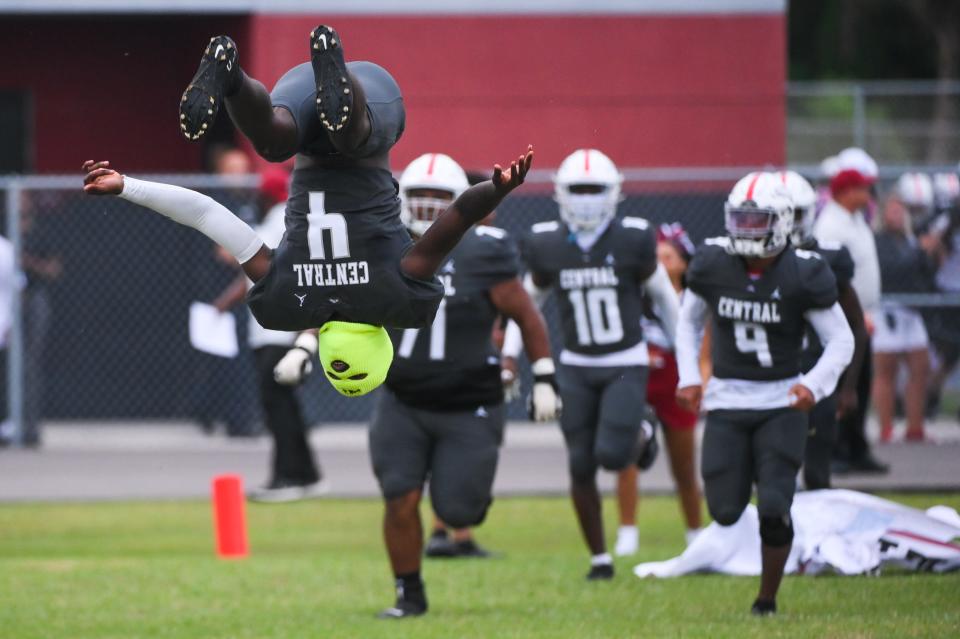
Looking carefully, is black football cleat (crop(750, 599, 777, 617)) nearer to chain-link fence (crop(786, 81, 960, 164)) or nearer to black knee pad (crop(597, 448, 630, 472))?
black knee pad (crop(597, 448, 630, 472))

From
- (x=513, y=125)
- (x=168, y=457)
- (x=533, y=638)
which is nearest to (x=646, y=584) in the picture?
(x=533, y=638)

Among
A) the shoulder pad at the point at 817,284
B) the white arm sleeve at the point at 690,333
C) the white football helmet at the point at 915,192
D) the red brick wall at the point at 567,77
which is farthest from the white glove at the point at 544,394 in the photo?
the white football helmet at the point at 915,192

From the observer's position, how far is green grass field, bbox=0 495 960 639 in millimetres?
7988

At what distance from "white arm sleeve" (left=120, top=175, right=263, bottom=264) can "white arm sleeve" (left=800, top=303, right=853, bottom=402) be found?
279cm

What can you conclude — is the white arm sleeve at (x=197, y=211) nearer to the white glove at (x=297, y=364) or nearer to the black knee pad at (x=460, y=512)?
the white glove at (x=297, y=364)

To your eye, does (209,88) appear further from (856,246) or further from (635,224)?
(856,246)

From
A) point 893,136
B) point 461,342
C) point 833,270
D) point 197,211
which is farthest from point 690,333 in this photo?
point 893,136

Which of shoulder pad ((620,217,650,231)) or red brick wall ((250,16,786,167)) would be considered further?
red brick wall ((250,16,786,167))

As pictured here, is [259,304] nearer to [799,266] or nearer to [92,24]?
[799,266]

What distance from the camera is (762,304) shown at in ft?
27.2

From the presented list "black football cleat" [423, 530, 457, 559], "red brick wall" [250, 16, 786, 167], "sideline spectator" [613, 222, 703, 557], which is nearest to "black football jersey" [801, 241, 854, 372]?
"sideline spectator" [613, 222, 703, 557]

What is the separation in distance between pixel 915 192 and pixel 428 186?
797 centimetres

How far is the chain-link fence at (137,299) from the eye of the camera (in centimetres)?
1594

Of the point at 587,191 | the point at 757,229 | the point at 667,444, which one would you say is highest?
the point at 587,191
